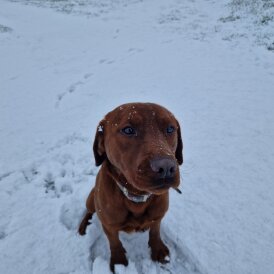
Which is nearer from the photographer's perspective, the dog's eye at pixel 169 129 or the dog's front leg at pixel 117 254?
the dog's eye at pixel 169 129

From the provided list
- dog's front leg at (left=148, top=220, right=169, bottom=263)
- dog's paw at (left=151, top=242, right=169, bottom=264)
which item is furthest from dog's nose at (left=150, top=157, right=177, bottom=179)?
dog's paw at (left=151, top=242, right=169, bottom=264)

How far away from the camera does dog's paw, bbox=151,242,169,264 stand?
9.30ft

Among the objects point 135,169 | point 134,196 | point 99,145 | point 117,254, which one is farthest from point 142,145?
point 117,254

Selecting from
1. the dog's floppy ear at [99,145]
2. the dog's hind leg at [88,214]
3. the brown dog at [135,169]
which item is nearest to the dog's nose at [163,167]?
the brown dog at [135,169]

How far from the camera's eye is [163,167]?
1.91m

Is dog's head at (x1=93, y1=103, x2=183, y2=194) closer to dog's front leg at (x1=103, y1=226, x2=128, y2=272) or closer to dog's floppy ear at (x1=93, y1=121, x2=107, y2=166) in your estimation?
dog's floppy ear at (x1=93, y1=121, x2=107, y2=166)

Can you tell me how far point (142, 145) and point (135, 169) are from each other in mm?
181

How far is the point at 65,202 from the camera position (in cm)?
351

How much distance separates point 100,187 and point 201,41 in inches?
274

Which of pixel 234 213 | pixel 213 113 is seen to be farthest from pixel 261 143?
pixel 234 213

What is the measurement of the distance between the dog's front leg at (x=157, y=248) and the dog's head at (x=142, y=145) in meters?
0.80

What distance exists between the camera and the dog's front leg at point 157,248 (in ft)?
9.30

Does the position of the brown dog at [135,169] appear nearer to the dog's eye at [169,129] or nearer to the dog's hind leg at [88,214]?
the dog's eye at [169,129]

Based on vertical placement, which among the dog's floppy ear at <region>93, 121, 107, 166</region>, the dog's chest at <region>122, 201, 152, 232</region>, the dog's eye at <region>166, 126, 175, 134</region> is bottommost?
the dog's chest at <region>122, 201, 152, 232</region>
